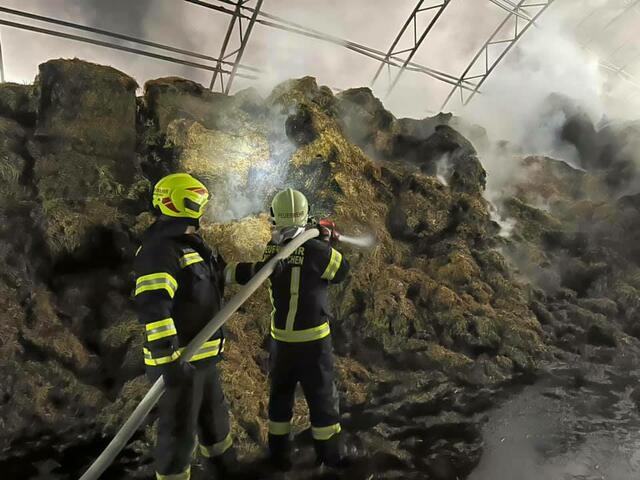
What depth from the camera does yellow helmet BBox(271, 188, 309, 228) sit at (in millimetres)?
3510

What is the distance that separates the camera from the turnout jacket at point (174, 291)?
106 inches

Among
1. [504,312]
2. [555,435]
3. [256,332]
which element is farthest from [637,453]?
[256,332]

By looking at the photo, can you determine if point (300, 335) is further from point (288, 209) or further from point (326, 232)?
point (288, 209)

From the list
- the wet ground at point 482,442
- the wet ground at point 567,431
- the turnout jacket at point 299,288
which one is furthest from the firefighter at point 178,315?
the wet ground at point 567,431

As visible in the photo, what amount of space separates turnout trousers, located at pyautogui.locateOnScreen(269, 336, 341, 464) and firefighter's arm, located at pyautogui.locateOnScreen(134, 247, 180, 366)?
1088mm

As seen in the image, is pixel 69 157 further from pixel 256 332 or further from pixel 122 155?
pixel 256 332

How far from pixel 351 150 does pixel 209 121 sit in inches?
112

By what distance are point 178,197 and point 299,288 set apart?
1196 millimetres

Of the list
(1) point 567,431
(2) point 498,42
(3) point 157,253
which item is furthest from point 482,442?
(2) point 498,42

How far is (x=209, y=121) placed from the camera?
28.0ft

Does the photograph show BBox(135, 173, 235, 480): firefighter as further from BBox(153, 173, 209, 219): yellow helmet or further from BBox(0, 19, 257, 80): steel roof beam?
BBox(0, 19, 257, 80): steel roof beam

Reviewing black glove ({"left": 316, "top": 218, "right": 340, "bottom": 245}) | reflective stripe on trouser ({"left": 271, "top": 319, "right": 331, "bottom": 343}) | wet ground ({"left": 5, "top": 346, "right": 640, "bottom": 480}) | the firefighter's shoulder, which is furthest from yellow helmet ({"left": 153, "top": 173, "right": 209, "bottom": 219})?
wet ground ({"left": 5, "top": 346, "right": 640, "bottom": 480})

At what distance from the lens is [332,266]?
3662mm

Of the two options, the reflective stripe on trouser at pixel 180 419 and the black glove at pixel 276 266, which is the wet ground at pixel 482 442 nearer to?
the reflective stripe on trouser at pixel 180 419
